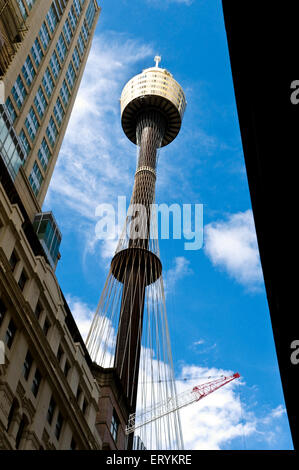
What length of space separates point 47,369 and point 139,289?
5376 centimetres

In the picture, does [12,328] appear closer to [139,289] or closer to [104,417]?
[104,417]

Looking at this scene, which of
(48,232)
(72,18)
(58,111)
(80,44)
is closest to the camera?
(48,232)

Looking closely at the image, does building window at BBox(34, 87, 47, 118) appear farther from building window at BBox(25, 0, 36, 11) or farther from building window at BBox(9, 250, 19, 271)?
building window at BBox(9, 250, 19, 271)

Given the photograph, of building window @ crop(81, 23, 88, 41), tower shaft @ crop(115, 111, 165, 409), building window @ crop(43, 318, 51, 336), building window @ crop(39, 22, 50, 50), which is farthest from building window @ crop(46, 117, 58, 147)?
building window @ crop(43, 318, 51, 336)

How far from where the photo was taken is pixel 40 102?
2746 inches

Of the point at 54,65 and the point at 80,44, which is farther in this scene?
the point at 80,44

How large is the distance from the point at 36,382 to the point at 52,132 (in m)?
45.1

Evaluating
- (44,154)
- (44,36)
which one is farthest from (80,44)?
(44,154)

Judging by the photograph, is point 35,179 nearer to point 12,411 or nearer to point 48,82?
point 48,82

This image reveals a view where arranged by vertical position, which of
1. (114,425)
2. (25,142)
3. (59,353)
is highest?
(25,142)

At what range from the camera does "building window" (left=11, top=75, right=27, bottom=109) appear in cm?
6161

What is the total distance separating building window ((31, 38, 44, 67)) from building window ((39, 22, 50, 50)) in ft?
4.68
